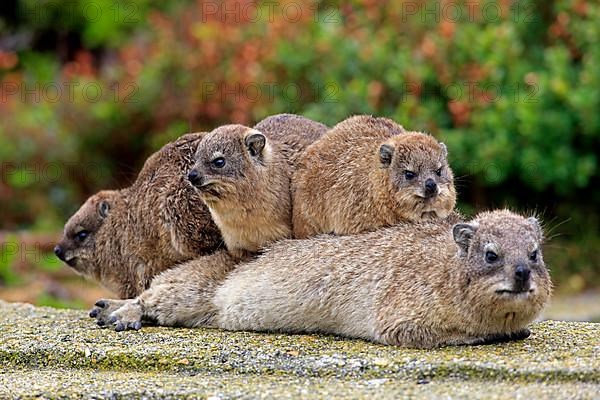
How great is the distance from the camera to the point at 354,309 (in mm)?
8461

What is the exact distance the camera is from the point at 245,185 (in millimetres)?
9047

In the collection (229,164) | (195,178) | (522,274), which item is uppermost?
(229,164)

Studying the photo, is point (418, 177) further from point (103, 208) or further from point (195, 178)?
point (103, 208)

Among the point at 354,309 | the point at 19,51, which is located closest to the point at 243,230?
the point at 354,309

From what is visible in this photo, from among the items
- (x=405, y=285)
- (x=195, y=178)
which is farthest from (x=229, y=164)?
(x=405, y=285)

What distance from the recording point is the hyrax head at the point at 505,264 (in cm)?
743

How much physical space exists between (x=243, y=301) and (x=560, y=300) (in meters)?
6.72

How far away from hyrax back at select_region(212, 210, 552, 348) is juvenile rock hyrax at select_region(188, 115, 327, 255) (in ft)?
0.72

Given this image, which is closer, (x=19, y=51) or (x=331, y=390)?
(x=331, y=390)

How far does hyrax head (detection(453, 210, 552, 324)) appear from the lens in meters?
7.43

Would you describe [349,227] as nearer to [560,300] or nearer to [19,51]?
[560,300]

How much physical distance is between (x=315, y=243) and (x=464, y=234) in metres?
1.54

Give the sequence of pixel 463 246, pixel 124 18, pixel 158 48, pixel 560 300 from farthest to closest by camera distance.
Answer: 1. pixel 124 18
2. pixel 158 48
3. pixel 560 300
4. pixel 463 246

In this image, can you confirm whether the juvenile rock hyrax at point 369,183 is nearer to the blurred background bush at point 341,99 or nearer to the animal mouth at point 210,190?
the animal mouth at point 210,190
